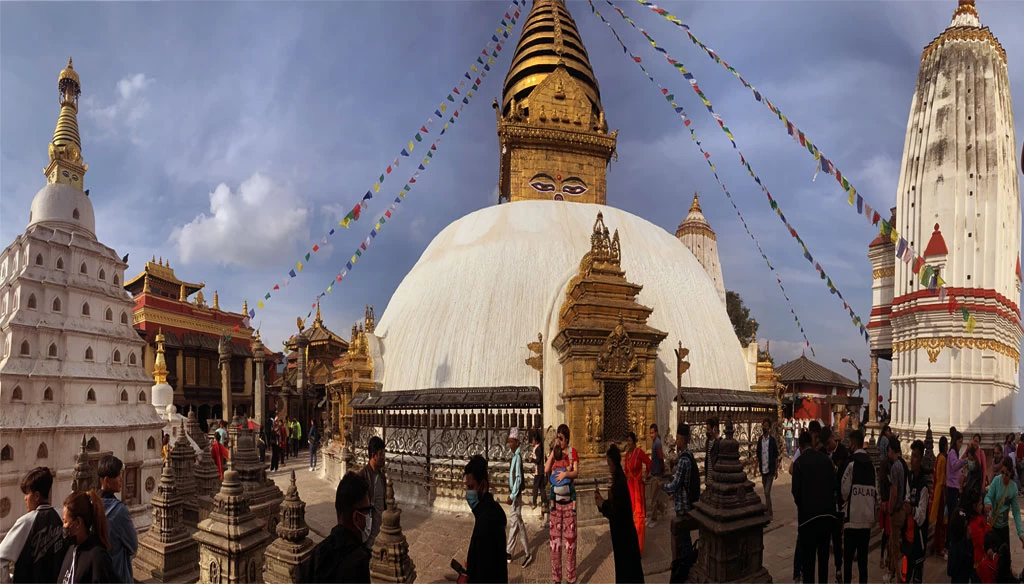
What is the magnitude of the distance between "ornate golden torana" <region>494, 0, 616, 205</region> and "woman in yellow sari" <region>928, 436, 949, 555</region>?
538 inches

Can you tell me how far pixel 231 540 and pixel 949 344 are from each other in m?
23.4

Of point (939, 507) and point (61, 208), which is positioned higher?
point (61, 208)

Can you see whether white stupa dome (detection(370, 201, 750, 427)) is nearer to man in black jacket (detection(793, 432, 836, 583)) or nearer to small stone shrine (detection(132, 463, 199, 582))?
man in black jacket (detection(793, 432, 836, 583))

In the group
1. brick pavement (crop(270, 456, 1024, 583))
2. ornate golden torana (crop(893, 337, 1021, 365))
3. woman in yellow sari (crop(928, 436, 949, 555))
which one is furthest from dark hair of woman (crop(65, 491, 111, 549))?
ornate golden torana (crop(893, 337, 1021, 365))

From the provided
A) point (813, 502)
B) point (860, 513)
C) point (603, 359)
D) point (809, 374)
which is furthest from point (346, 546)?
point (809, 374)

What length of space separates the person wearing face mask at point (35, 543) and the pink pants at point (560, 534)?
4.74 metres

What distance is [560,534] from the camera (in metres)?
6.18

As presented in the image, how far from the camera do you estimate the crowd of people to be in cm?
343

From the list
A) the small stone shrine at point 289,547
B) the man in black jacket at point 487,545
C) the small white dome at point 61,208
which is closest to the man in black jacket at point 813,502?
the man in black jacket at point 487,545

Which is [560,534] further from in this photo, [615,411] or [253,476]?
[615,411]

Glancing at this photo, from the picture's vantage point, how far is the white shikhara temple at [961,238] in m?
18.4

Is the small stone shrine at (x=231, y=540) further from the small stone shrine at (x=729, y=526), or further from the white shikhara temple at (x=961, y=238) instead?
the white shikhara temple at (x=961, y=238)

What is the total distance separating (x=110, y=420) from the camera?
35.3ft

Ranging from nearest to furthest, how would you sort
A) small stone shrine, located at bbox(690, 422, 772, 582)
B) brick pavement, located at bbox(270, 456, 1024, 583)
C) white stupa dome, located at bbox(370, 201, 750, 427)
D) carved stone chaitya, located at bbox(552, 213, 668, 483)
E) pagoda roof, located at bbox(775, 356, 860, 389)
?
1. small stone shrine, located at bbox(690, 422, 772, 582)
2. brick pavement, located at bbox(270, 456, 1024, 583)
3. carved stone chaitya, located at bbox(552, 213, 668, 483)
4. white stupa dome, located at bbox(370, 201, 750, 427)
5. pagoda roof, located at bbox(775, 356, 860, 389)
